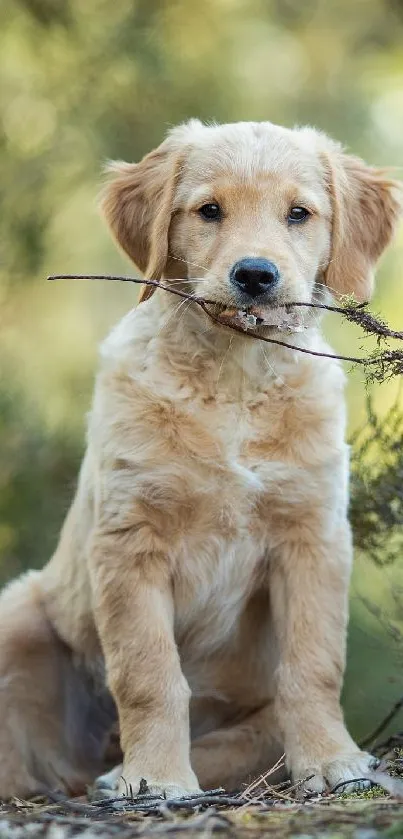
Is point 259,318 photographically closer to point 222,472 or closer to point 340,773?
point 222,472

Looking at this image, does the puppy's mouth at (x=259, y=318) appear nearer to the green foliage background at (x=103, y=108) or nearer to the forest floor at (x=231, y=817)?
the forest floor at (x=231, y=817)

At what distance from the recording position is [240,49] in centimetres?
815

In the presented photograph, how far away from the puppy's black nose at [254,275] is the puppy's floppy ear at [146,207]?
530 mm

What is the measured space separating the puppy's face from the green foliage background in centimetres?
321

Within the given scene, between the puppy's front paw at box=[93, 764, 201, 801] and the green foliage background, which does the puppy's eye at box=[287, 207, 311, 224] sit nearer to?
the puppy's front paw at box=[93, 764, 201, 801]

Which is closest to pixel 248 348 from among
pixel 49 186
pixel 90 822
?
pixel 90 822

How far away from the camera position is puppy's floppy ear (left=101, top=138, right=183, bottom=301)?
405 cm

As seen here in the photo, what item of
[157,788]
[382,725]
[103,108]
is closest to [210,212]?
[157,788]

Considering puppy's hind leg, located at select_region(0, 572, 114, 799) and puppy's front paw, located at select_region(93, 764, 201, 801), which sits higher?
puppy's hind leg, located at select_region(0, 572, 114, 799)

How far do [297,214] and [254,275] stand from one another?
1.58 feet

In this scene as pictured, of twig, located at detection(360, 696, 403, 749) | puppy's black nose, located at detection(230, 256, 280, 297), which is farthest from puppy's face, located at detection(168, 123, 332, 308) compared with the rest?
twig, located at detection(360, 696, 403, 749)

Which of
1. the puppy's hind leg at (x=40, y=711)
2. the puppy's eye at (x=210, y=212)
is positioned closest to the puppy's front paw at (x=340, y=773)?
the puppy's hind leg at (x=40, y=711)

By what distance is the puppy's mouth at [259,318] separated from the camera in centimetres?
360

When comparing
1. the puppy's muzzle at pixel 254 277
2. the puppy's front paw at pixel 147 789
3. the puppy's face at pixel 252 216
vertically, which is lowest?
the puppy's front paw at pixel 147 789
